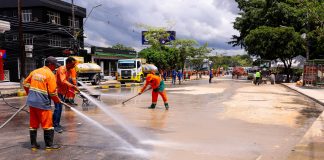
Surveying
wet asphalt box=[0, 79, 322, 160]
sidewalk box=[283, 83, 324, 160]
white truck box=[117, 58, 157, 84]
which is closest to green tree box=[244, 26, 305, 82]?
white truck box=[117, 58, 157, 84]

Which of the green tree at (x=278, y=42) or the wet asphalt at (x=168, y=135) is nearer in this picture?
the wet asphalt at (x=168, y=135)

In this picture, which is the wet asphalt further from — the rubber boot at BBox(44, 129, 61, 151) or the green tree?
the green tree

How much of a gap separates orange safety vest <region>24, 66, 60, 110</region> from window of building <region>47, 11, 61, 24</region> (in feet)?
140

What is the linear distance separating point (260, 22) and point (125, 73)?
21004mm

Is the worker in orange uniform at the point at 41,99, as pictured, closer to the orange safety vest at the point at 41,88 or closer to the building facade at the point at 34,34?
the orange safety vest at the point at 41,88

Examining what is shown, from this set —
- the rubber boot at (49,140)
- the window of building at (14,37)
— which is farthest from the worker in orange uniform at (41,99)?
the window of building at (14,37)

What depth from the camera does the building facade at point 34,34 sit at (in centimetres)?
4272

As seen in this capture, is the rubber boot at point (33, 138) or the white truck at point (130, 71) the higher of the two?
the white truck at point (130, 71)

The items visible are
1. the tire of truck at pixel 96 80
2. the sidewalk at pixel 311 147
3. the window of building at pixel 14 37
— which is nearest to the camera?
the sidewalk at pixel 311 147

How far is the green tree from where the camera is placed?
41.2 m

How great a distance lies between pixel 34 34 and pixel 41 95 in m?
41.8

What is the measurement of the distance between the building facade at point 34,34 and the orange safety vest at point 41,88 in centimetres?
3583

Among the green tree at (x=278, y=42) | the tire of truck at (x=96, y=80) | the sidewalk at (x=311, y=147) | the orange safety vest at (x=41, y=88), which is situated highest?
the green tree at (x=278, y=42)

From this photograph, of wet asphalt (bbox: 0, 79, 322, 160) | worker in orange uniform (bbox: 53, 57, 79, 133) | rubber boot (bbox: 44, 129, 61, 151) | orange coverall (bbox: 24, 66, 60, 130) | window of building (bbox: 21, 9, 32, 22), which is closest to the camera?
wet asphalt (bbox: 0, 79, 322, 160)
